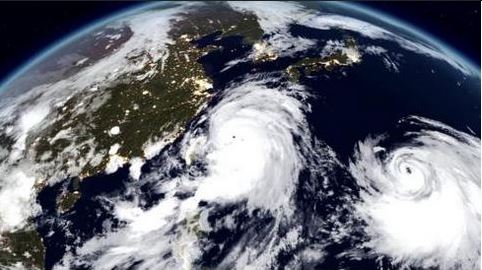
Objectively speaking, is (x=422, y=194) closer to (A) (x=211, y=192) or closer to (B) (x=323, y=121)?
(B) (x=323, y=121)

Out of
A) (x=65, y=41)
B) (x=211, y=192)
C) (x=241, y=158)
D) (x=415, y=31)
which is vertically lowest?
(x=65, y=41)

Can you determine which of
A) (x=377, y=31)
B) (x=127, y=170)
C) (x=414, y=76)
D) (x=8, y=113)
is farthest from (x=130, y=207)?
(x=377, y=31)

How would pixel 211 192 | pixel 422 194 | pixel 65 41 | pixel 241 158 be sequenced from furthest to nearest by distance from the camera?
pixel 65 41 → pixel 422 194 → pixel 241 158 → pixel 211 192

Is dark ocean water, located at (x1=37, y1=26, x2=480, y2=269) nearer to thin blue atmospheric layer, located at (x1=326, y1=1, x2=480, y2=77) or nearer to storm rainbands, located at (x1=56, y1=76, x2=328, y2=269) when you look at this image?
storm rainbands, located at (x1=56, y1=76, x2=328, y2=269)

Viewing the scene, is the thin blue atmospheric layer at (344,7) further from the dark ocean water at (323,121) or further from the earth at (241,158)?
the dark ocean water at (323,121)

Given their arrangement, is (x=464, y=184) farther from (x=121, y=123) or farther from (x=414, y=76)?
(x=121, y=123)

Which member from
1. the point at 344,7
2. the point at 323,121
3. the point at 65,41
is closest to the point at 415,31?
the point at 344,7
